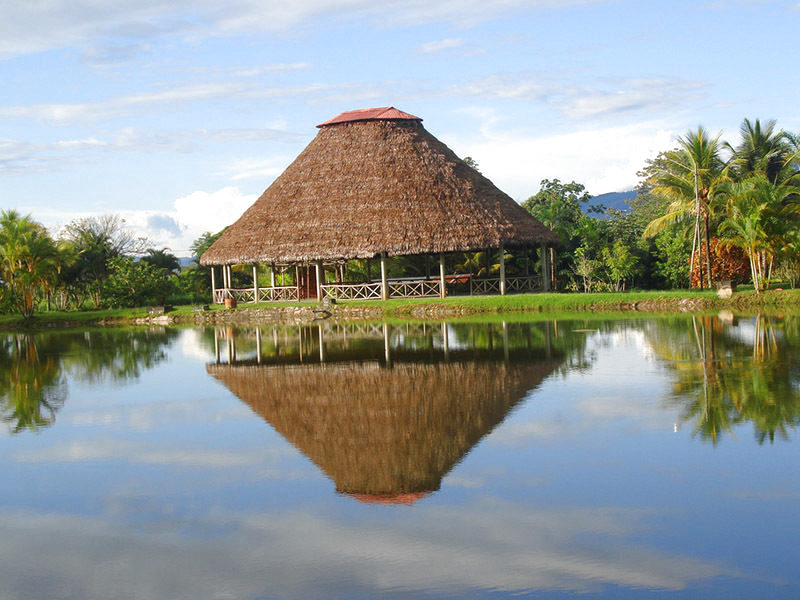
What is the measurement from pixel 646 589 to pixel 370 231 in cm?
2702

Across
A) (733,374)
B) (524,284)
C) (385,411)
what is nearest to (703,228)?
(524,284)

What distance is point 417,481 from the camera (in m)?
7.75

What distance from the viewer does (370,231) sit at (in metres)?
31.8

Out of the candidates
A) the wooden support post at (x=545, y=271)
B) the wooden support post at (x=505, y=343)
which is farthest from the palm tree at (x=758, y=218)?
the wooden support post at (x=505, y=343)

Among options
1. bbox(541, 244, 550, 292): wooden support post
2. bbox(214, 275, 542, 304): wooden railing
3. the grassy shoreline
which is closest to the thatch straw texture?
the grassy shoreline

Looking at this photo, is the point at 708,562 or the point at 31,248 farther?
the point at 31,248

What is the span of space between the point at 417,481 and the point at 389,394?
4.59m

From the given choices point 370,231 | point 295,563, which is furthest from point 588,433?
point 370,231

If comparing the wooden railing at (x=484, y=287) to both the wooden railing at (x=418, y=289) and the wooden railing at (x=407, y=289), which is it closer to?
the wooden railing at (x=407, y=289)

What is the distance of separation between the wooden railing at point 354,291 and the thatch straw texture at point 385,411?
16.5 metres

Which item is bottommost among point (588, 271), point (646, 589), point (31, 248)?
point (646, 589)

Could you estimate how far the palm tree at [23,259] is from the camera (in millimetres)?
33531

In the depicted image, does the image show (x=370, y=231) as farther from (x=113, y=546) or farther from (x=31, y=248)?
(x=113, y=546)

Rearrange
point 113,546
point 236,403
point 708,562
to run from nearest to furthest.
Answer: point 708,562 < point 113,546 < point 236,403
